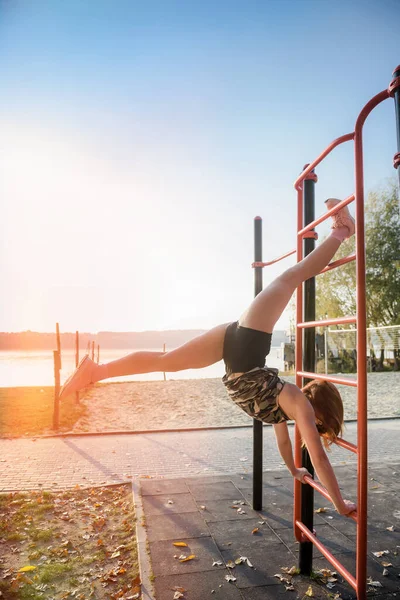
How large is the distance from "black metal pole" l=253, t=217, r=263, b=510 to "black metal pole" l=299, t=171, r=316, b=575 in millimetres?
1134

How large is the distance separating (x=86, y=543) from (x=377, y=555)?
240cm

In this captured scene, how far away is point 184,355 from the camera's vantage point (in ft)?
10.4

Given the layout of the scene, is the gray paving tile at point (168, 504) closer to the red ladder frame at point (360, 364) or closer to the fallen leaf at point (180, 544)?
the fallen leaf at point (180, 544)

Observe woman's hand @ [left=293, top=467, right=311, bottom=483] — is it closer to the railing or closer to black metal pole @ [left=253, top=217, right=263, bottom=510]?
the railing

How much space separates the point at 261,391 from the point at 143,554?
5.63 feet

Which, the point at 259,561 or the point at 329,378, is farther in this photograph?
the point at 259,561

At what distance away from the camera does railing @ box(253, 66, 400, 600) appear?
8.21ft

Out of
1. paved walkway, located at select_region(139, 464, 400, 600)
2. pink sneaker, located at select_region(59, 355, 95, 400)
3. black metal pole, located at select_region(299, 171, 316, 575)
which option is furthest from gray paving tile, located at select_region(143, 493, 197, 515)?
pink sneaker, located at select_region(59, 355, 95, 400)

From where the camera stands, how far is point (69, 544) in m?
3.90

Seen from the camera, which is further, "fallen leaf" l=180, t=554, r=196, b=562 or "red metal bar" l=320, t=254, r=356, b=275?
"fallen leaf" l=180, t=554, r=196, b=562

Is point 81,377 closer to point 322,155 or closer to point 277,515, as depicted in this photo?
point 322,155

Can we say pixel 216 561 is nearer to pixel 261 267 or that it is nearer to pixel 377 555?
pixel 377 555

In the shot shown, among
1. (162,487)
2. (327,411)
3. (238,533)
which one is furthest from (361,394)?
(162,487)

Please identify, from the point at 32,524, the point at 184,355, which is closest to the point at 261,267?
the point at 184,355
